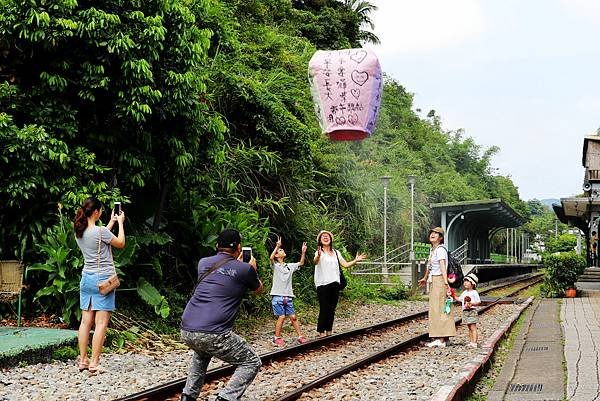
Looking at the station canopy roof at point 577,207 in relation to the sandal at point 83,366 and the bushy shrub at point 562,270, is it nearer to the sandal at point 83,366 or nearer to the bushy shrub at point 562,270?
the bushy shrub at point 562,270

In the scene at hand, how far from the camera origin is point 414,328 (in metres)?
15.4

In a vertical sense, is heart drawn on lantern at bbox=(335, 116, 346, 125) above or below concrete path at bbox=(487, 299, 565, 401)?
above

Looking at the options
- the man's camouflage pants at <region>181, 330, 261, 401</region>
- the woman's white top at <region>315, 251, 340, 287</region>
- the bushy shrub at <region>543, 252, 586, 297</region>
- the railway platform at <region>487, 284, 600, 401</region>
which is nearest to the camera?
the man's camouflage pants at <region>181, 330, 261, 401</region>

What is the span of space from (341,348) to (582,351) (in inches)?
136

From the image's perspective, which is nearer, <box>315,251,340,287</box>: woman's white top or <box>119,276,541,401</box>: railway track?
<box>119,276,541,401</box>: railway track

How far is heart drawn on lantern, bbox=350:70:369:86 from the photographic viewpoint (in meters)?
10.1

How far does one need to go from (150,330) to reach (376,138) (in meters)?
31.2

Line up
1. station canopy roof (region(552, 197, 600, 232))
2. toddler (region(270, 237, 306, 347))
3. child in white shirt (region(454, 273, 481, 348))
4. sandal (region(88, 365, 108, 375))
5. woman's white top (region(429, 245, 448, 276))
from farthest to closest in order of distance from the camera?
station canopy roof (region(552, 197, 600, 232))
toddler (region(270, 237, 306, 347))
child in white shirt (region(454, 273, 481, 348))
woman's white top (region(429, 245, 448, 276))
sandal (region(88, 365, 108, 375))

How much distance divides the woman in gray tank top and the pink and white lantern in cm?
344

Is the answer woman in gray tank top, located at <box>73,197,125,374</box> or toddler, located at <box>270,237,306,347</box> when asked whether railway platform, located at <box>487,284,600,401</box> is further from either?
woman in gray tank top, located at <box>73,197,125,374</box>

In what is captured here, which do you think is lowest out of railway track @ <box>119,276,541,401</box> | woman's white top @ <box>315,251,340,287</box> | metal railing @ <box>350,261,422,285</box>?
railway track @ <box>119,276,541,401</box>

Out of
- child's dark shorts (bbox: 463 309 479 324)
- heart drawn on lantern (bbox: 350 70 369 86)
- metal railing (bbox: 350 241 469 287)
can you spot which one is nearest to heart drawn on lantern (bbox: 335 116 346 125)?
Result: heart drawn on lantern (bbox: 350 70 369 86)

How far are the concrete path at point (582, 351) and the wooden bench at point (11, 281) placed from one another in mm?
7117

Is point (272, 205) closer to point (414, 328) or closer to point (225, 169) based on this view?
point (225, 169)
